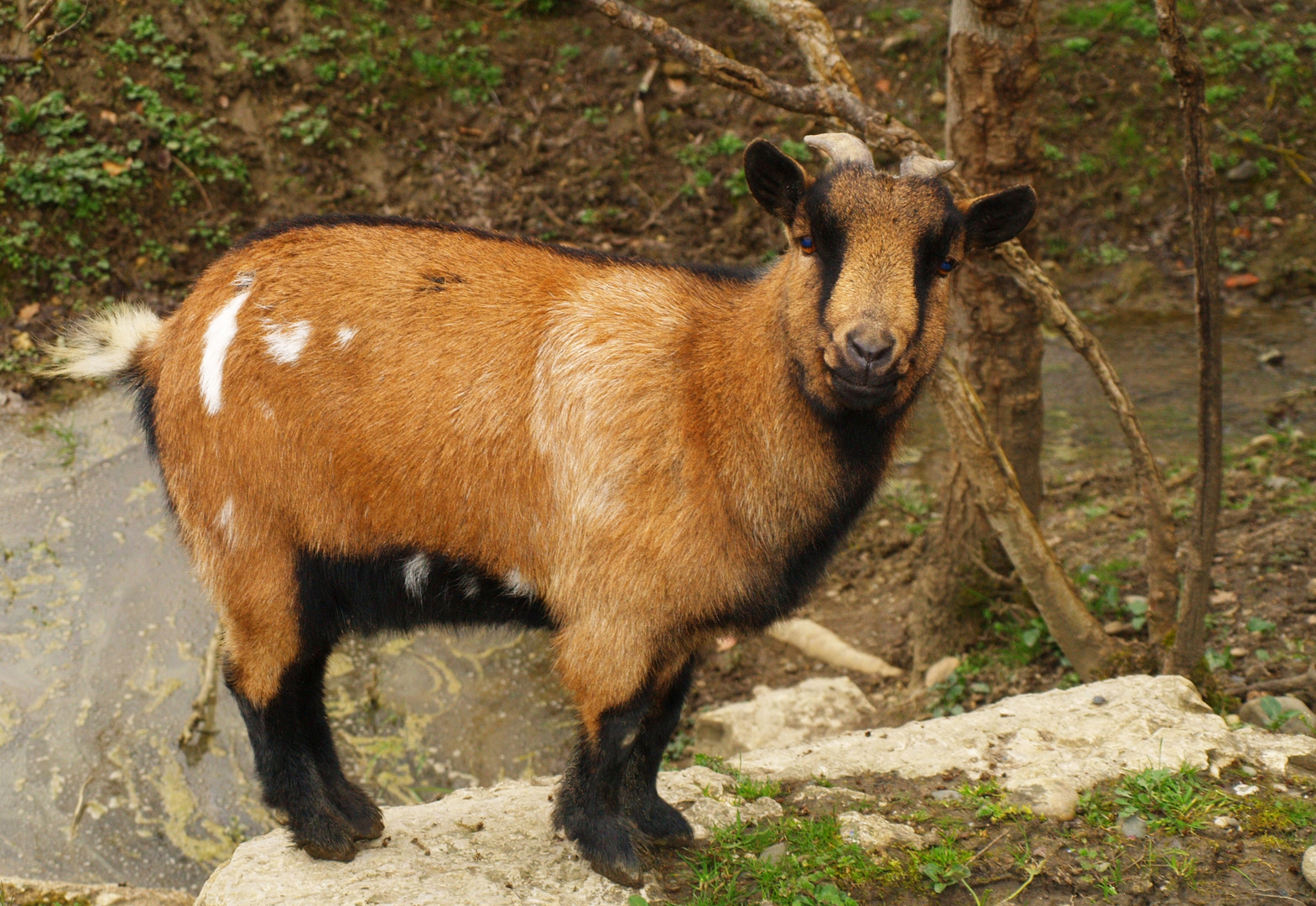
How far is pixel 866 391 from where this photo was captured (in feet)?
10.1

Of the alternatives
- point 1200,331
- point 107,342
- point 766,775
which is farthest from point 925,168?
point 107,342

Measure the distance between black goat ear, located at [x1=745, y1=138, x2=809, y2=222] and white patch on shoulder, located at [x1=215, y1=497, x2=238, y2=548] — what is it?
75.9 inches

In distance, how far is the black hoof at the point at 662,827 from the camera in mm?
3662

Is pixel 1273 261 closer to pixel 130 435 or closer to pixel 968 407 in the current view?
pixel 968 407

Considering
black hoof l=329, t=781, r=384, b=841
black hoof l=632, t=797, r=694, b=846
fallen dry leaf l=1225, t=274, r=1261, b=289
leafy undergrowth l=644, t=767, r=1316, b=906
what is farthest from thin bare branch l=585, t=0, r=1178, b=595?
fallen dry leaf l=1225, t=274, r=1261, b=289

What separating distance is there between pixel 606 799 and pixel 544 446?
118 centimetres

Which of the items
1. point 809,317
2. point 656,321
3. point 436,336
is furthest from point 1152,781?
point 436,336

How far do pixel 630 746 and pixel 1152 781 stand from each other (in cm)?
178

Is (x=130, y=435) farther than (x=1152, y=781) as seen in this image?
Yes

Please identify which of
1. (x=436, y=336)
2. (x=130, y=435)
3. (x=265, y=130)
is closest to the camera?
(x=436, y=336)

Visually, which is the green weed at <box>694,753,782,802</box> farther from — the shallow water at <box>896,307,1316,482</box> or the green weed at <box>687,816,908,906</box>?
the shallow water at <box>896,307,1316,482</box>

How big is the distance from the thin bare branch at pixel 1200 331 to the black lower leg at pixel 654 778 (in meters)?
2.24

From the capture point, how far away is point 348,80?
9266 mm

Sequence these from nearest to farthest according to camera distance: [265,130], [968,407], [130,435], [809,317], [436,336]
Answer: [809,317] < [436,336] < [968,407] < [130,435] < [265,130]
